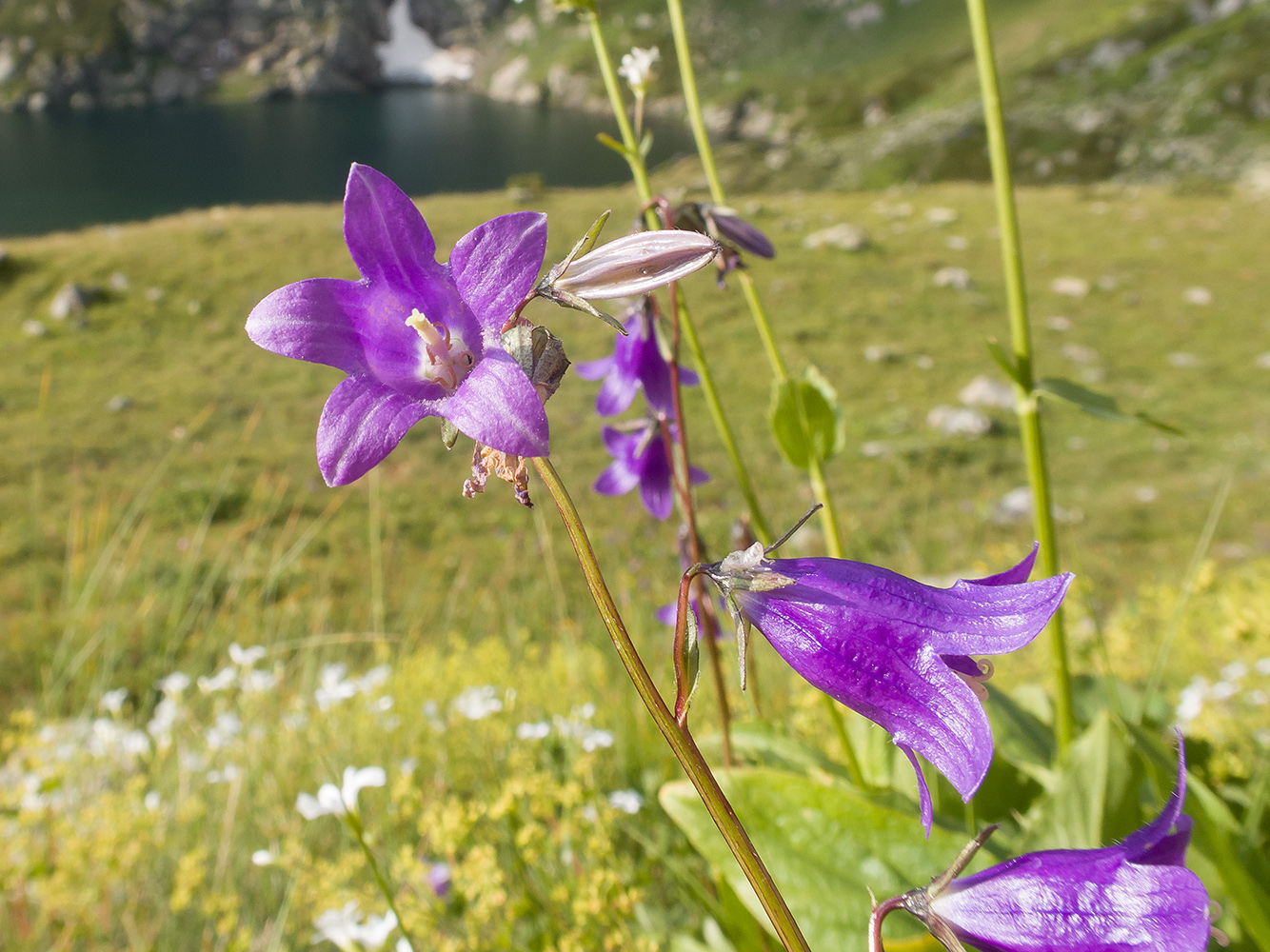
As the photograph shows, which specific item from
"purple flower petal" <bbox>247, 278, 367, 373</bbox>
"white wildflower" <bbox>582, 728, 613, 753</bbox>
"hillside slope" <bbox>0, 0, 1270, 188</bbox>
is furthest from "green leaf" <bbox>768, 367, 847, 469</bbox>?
"hillside slope" <bbox>0, 0, 1270, 188</bbox>

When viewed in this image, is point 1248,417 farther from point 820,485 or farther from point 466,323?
point 466,323

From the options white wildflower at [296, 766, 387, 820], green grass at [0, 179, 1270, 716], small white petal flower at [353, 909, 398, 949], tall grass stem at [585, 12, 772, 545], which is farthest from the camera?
green grass at [0, 179, 1270, 716]

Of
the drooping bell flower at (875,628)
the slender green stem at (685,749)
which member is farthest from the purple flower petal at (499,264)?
the drooping bell flower at (875,628)

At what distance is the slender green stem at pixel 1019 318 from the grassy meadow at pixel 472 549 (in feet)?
1.40

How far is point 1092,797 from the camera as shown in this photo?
4.16ft

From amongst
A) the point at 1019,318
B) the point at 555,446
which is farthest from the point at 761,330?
the point at 555,446

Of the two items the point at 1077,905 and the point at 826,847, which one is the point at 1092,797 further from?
the point at 1077,905

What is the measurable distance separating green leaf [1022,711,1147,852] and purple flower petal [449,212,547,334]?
45.8 inches

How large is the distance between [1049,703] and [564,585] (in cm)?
497

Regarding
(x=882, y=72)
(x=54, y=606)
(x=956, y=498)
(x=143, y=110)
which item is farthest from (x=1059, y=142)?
(x=143, y=110)

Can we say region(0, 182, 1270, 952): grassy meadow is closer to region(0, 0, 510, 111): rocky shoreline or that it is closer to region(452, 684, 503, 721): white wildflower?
region(452, 684, 503, 721): white wildflower

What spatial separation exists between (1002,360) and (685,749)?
95cm

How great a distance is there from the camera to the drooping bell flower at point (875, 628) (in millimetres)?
620

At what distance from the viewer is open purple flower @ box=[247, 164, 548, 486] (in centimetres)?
59
